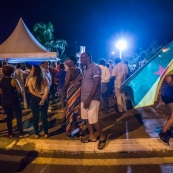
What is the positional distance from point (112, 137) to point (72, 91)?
144 centimetres

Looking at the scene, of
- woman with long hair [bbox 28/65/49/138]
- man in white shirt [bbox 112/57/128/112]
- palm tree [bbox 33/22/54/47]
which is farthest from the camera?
palm tree [bbox 33/22/54/47]

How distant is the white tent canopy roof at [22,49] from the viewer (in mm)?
11461

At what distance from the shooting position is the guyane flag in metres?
5.52

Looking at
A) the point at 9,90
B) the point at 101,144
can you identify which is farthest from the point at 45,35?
the point at 101,144

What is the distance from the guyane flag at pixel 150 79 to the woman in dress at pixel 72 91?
109 cm

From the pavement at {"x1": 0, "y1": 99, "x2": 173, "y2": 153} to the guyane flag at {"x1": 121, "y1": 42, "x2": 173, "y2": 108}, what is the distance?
89cm

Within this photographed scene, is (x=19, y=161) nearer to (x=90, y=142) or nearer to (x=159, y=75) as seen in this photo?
(x=90, y=142)

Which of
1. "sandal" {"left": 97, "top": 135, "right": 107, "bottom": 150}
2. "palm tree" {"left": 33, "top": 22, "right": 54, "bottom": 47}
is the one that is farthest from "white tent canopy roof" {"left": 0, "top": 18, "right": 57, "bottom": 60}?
"palm tree" {"left": 33, "top": 22, "right": 54, "bottom": 47}

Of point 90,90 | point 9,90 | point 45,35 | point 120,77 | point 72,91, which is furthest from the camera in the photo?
point 45,35

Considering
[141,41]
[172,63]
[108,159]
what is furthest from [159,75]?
[141,41]

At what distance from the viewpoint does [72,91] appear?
19.1 ft

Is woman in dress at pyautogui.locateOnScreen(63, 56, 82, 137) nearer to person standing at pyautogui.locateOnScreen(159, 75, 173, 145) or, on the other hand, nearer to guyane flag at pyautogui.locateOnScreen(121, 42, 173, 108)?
guyane flag at pyautogui.locateOnScreen(121, 42, 173, 108)

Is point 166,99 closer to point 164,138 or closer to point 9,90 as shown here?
point 164,138

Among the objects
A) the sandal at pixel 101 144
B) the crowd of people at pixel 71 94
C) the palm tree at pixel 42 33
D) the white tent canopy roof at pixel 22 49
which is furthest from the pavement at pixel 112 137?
the palm tree at pixel 42 33
